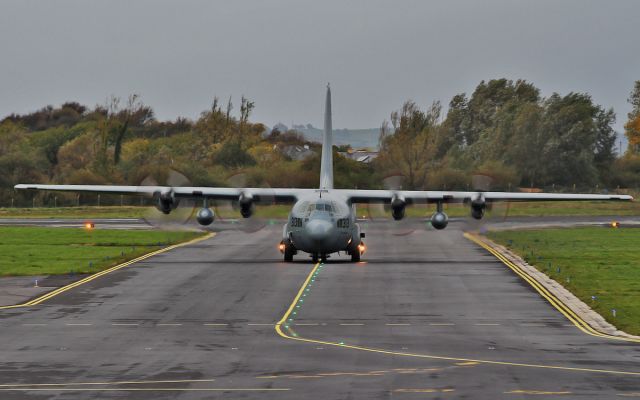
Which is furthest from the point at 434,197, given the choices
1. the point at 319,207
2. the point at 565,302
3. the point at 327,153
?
the point at 565,302

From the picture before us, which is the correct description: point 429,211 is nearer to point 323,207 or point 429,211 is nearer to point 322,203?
point 322,203

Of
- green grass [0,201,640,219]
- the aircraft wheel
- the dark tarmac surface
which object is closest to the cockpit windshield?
the dark tarmac surface

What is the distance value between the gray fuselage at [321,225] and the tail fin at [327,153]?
8.04m

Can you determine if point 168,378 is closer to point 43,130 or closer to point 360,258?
point 360,258

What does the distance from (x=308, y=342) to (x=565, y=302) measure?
15017mm

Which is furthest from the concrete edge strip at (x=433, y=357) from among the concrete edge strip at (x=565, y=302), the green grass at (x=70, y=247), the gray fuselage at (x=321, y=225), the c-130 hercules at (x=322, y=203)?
the green grass at (x=70, y=247)

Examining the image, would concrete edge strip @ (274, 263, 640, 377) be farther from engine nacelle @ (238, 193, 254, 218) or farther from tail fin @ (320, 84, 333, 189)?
tail fin @ (320, 84, 333, 189)

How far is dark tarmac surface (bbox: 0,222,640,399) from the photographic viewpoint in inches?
1042

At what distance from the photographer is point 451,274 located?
185ft

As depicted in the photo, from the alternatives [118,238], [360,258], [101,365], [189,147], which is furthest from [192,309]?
[189,147]

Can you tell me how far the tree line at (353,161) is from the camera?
11906 cm

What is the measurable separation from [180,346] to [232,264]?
94.8ft

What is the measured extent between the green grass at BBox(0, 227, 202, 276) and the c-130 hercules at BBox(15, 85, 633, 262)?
4262 mm

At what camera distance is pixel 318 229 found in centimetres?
5588
